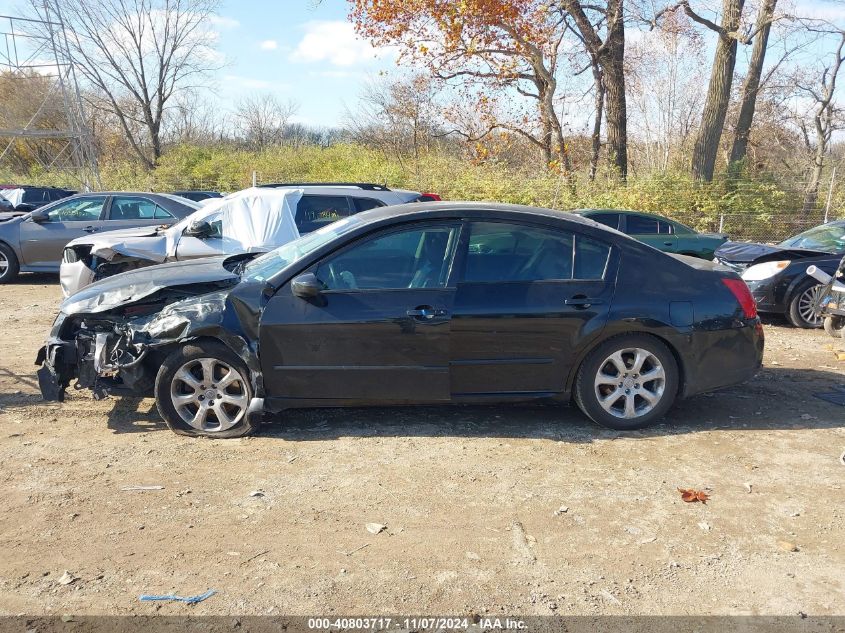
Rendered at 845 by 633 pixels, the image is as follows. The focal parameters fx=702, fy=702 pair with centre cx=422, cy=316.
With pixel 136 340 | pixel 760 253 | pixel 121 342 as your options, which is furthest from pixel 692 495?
pixel 760 253

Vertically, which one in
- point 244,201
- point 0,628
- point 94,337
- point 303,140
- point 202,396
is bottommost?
point 0,628

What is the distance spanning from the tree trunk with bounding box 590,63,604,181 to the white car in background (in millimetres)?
16276

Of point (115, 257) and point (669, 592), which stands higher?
point (115, 257)

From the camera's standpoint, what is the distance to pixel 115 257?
7.70 metres

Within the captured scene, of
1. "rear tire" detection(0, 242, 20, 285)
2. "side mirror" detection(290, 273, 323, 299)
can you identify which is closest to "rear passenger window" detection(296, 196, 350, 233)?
"side mirror" detection(290, 273, 323, 299)

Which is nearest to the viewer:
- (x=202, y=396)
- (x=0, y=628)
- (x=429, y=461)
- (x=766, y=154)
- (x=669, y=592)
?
(x=0, y=628)

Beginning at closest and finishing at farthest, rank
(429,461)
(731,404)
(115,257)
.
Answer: (429,461) → (731,404) → (115,257)

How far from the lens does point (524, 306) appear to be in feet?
16.0

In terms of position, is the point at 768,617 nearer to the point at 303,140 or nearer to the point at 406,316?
the point at 406,316

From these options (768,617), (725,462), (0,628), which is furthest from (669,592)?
(0,628)

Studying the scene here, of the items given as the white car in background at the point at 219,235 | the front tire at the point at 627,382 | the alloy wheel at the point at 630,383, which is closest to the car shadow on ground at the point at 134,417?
the white car in background at the point at 219,235

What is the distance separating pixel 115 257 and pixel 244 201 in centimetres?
174

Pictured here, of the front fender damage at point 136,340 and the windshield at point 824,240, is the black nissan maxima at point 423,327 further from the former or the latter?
the windshield at point 824,240

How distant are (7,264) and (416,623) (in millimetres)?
12305
